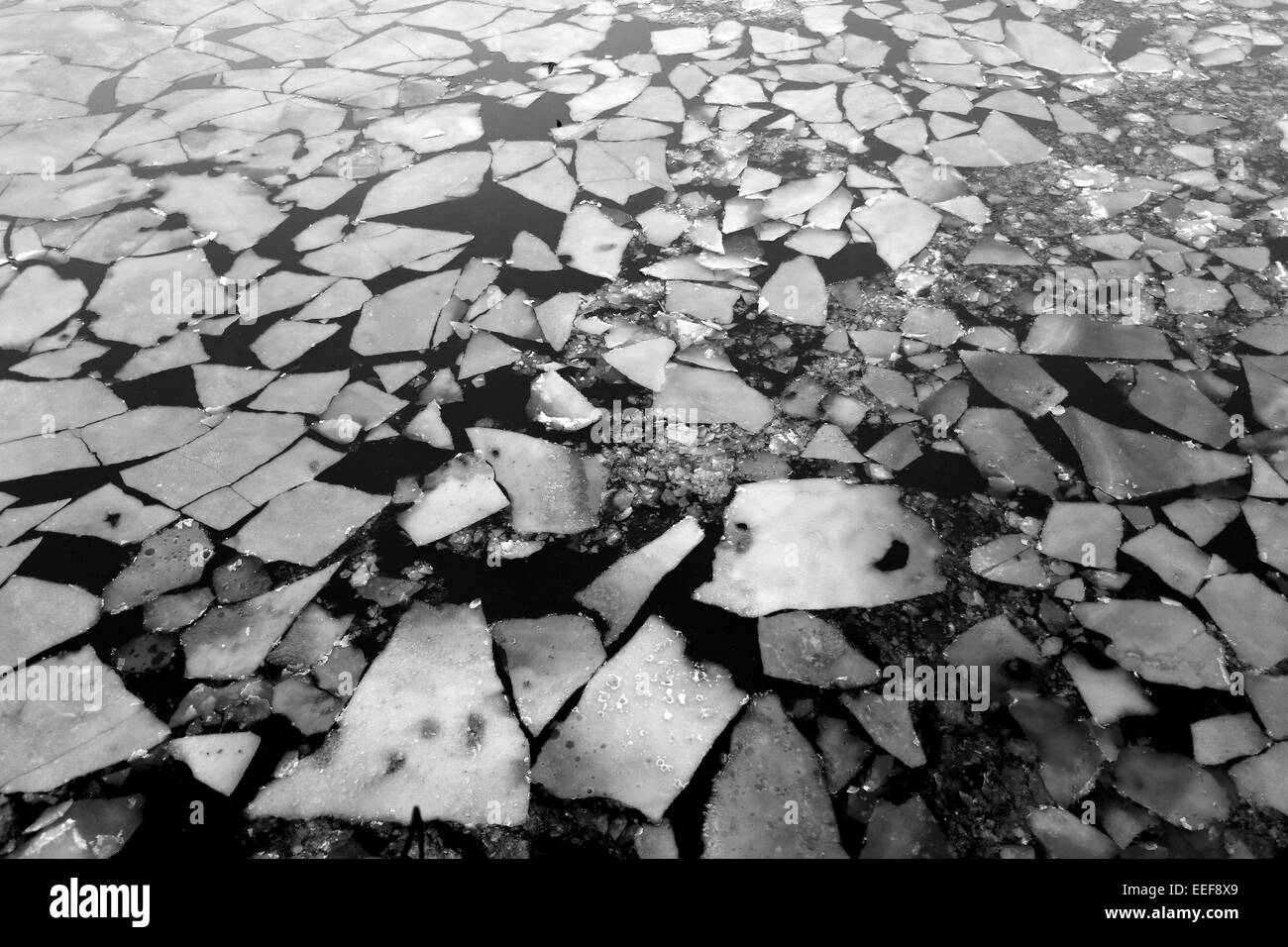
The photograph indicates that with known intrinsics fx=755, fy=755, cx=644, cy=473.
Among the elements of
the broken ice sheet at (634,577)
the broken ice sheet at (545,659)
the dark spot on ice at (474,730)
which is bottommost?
the dark spot on ice at (474,730)

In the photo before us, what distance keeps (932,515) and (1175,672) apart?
69 centimetres

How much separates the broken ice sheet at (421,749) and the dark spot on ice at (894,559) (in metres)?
1.06

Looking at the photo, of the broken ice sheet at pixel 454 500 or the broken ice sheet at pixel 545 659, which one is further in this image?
the broken ice sheet at pixel 454 500

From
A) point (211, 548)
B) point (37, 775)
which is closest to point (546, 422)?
point (211, 548)

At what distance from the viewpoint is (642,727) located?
1802 millimetres

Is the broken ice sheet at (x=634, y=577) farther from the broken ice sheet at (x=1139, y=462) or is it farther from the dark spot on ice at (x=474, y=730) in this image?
the broken ice sheet at (x=1139, y=462)

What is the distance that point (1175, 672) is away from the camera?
1848 millimetres

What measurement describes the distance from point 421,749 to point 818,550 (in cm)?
117

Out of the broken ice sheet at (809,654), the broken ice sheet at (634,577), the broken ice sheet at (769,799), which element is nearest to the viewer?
the broken ice sheet at (769,799)

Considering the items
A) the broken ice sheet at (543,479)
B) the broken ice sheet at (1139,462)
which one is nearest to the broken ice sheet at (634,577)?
the broken ice sheet at (543,479)

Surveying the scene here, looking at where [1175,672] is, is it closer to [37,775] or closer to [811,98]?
[37,775]

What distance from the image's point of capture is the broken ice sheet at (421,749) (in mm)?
1682

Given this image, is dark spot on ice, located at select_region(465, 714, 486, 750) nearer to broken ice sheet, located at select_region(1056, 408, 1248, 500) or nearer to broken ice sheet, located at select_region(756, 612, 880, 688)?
broken ice sheet, located at select_region(756, 612, 880, 688)

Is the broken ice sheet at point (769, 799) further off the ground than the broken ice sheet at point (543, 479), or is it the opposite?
the broken ice sheet at point (543, 479)
